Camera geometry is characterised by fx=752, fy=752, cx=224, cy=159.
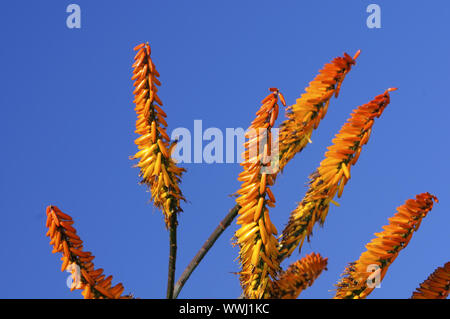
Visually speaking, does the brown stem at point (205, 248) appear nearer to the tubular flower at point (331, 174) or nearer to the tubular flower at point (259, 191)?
the tubular flower at point (259, 191)

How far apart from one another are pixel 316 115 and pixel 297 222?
59 cm

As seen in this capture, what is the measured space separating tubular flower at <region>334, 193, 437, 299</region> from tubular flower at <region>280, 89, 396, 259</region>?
1.07ft

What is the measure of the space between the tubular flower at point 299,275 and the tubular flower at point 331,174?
23 centimetres

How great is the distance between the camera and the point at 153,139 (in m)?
4.14

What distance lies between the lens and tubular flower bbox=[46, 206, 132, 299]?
3.65 meters

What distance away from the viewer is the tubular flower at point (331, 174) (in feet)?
12.8

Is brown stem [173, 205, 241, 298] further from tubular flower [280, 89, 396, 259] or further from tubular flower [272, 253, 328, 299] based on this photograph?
tubular flower [272, 253, 328, 299]

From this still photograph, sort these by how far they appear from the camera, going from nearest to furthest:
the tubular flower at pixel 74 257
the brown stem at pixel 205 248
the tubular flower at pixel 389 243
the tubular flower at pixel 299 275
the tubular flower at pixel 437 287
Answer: the tubular flower at pixel 74 257
the tubular flower at pixel 389 243
the tubular flower at pixel 437 287
the brown stem at pixel 205 248
the tubular flower at pixel 299 275

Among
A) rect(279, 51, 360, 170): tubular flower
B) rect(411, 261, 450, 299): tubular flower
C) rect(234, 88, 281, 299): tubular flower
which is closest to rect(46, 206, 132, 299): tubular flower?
rect(234, 88, 281, 299): tubular flower

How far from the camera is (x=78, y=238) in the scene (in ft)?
12.1

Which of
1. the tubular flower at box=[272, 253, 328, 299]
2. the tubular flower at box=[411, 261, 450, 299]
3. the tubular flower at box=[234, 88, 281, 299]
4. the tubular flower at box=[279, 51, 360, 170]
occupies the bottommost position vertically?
the tubular flower at box=[411, 261, 450, 299]

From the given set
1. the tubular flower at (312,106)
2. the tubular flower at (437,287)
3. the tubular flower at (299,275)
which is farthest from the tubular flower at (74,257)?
the tubular flower at (437,287)
